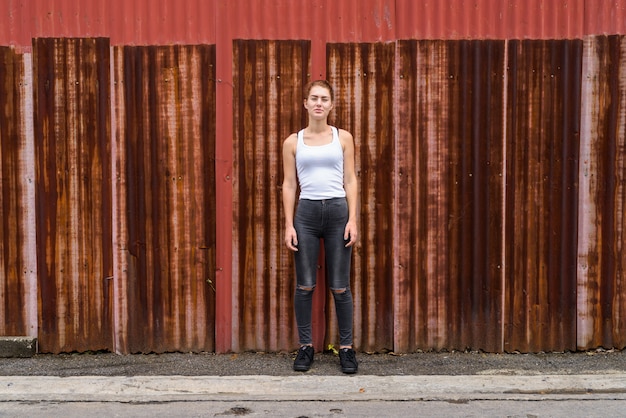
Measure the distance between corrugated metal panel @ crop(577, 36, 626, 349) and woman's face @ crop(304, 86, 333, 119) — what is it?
1.88 metres

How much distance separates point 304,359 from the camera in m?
5.16

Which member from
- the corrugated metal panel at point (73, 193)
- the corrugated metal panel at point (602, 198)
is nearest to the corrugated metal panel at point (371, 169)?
the corrugated metal panel at point (602, 198)

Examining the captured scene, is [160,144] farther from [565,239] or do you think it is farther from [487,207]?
Answer: [565,239]

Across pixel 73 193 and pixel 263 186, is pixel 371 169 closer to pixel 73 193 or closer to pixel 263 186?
pixel 263 186

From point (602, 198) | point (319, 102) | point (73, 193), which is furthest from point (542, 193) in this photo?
point (73, 193)

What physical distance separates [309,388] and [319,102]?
1.83m

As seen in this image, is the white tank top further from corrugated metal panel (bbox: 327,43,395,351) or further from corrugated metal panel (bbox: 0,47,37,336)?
corrugated metal panel (bbox: 0,47,37,336)

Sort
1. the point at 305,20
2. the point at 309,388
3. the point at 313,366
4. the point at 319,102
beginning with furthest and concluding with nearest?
the point at 305,20 → the point at 313,366 → the point at 319,102 → the point at 309,388

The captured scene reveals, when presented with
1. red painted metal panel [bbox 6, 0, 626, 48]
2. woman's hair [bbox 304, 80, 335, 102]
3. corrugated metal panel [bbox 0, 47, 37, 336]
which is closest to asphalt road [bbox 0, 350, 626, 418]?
corrugated metal panel [bbox 0, 47, 37, 336]

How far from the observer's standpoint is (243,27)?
539 cm

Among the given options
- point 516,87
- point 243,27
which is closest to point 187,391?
point 243,27

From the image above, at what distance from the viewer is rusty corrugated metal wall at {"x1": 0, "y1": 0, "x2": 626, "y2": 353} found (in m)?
5.39

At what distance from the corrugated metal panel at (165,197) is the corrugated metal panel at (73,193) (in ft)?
0.37

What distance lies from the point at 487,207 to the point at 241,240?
178cm
